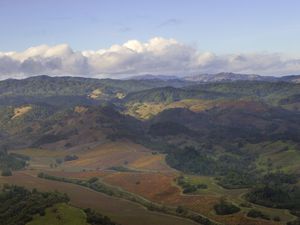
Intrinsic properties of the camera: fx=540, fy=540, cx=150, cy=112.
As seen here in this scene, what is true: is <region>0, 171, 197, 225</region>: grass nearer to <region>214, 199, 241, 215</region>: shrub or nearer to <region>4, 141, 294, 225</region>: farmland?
<region>4, 141, 294, 225</region>: farmland

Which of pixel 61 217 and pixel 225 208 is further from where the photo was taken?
pixel 225 208

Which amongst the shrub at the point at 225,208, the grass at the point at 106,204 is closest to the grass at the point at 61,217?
the grass at the point at 106,204

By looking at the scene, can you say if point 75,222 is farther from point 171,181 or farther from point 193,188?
point 171,181

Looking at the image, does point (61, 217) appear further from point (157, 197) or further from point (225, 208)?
point (157, 197)

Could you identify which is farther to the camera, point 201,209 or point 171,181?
point 171,181

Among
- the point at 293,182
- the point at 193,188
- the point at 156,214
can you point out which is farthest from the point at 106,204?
the point at 293,182

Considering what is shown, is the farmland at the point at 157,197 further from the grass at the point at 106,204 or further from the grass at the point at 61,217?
the grass at the point at 61,217

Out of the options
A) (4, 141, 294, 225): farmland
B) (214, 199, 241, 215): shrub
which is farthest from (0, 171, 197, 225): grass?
(214, 199, 241, 215): shrub

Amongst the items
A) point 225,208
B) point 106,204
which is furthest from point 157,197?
point 225,208
